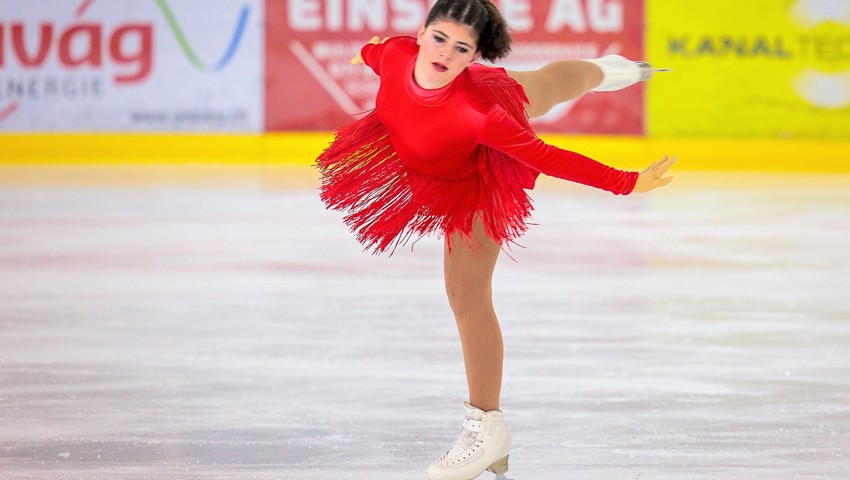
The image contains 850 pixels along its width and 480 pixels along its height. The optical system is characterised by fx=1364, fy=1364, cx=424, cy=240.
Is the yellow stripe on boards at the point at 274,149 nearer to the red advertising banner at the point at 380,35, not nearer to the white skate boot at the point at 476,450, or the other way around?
the red advertising banner at the point at 380,35

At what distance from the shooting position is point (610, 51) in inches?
359

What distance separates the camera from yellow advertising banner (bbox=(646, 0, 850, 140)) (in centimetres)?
878

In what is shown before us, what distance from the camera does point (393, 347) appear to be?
390 centimetres

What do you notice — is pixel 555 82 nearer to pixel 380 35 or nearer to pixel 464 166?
pixel 464 166

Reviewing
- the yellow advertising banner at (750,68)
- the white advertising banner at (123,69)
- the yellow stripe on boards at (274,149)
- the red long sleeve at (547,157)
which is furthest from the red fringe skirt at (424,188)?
the white advertising banner at (123,69)

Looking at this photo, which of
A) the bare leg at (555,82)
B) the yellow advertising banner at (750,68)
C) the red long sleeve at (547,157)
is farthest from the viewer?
the yellow advertising banner at (750,68)

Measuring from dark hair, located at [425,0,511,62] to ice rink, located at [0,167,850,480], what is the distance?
837 mm

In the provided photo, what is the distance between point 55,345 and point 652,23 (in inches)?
237

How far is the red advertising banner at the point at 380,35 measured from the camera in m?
9.05

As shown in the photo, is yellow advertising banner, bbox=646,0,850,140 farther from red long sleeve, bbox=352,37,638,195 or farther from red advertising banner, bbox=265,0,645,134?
red long sleeve, bbox=352,37,638,195

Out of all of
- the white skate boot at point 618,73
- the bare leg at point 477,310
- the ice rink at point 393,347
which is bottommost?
the ice rink at point 393,347

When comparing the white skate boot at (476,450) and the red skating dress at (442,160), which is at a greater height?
the red skating dress at (442,160)

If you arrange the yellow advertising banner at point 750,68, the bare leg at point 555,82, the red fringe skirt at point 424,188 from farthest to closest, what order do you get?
the yellow advertising banner at point 750,68, the bare leg at point 555,82, the red fringe skirt at point 424,188

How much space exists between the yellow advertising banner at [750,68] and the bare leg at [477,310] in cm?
648
